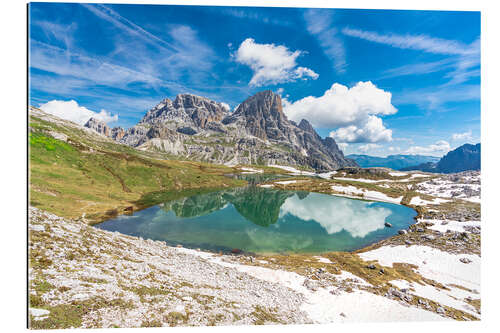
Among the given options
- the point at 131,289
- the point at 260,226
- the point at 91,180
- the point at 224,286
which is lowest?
the point at 260,226

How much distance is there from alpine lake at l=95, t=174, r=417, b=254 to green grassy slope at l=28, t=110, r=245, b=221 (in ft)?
17.1

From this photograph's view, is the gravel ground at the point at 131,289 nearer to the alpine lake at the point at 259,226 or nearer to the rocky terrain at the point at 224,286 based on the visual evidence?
the rocky terrain at the point at 224,286

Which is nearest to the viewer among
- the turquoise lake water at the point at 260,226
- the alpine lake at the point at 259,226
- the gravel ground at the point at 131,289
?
the gravel ground at the point at 131,289

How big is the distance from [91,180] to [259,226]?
36.6 m

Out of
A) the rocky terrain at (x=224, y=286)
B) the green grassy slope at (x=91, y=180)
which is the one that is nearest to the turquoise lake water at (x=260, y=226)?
the green grassy slope at (x=91, y=180)

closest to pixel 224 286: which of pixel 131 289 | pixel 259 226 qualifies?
pixel 131 289

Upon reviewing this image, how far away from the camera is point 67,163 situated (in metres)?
38.9

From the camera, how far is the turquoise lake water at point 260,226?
82.9 feet

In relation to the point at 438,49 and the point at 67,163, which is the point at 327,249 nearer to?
the point at 438,49

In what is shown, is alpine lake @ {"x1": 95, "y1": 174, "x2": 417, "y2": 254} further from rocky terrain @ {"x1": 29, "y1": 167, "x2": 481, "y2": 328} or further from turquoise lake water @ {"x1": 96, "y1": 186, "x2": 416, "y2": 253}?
rocky terrain @ {"x1": 29, "y1": 167, "x2": 481, "y2": 328}

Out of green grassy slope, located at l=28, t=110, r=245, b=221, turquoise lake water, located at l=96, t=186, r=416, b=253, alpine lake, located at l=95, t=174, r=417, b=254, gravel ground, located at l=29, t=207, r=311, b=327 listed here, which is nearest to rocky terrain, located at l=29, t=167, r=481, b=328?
gravel ground, located at l=29, t=207, r=311, b=327

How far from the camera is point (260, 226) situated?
33.0 m

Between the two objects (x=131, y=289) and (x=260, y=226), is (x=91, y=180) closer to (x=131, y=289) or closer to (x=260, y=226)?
(x=260, y=226)
